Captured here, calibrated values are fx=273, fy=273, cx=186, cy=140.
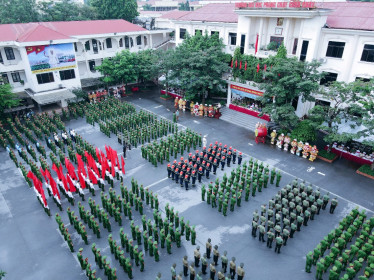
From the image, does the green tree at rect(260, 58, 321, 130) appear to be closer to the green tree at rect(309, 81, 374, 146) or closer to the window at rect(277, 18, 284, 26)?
the green tree at rect(309, 81, 374, 146)

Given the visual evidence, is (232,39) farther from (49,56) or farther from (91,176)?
(91,176)

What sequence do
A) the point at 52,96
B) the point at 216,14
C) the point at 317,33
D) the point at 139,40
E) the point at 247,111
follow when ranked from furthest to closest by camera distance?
1. the point at 139,40
2. the point at 216,14
3. the point at 52,96
4. the point at 247,111
5. the point at 317,33

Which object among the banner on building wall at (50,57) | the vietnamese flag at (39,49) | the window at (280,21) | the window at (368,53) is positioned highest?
the window at (280,21)

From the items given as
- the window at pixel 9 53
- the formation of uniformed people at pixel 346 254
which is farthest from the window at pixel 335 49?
the window at pixel 9 53

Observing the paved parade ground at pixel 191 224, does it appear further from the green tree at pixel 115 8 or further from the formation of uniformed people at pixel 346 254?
the green tree at pixel 115 8

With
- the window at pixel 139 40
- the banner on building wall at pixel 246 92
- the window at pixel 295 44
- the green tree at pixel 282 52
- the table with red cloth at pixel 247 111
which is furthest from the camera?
the window at pixel 139 40

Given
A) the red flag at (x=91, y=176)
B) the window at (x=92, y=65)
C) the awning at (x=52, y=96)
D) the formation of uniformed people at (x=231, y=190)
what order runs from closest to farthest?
1. the formation of uniformed people at (x=231, y=190)
2. the red flag at (x=91, y=176)
3. the awning at (x=52, y=96)
4. the window at (x=92, y=65)

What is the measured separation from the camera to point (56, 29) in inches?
1037

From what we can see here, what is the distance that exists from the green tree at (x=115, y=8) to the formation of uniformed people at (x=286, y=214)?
3360 cm

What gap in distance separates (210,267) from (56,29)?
86.2 ft

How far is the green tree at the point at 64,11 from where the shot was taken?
3316 centimetres

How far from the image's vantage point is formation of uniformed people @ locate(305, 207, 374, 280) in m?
9.33

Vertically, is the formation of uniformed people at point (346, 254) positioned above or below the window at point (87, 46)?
below

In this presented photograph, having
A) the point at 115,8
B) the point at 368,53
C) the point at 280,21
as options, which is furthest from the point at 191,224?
the point at 115,8
